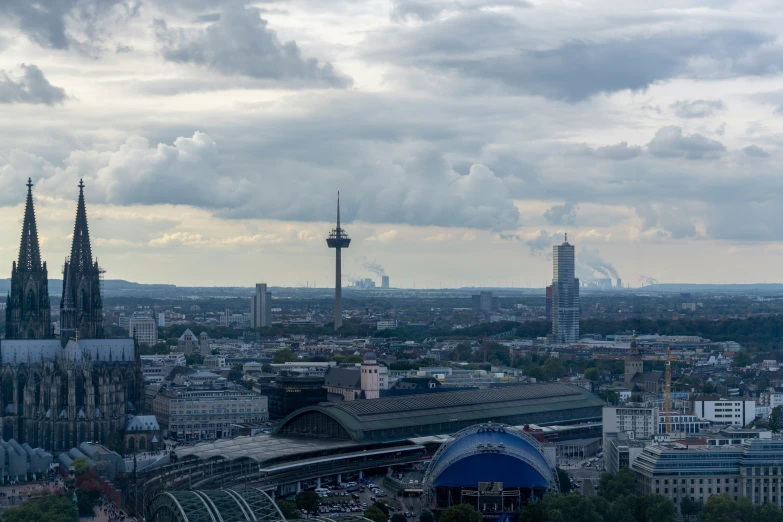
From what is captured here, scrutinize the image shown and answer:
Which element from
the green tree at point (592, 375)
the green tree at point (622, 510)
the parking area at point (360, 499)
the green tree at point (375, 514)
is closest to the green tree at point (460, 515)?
the green tree at point (375, 514)

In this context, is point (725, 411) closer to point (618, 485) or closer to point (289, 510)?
point (618, 485)

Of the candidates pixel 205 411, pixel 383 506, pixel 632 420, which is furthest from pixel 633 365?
pixel 383 506

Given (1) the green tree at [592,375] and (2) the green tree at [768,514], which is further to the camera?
(1) the green tree at [592,375]

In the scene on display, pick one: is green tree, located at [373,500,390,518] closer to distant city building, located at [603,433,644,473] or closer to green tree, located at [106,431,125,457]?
distant city building, located at [603,433,644,473]

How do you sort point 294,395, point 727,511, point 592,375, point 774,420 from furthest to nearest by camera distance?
1. point 592,375
2. point 294,395
3. point 774,420
4. point 727,511

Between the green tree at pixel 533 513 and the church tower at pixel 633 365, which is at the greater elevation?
the church tower at pixel 633 365

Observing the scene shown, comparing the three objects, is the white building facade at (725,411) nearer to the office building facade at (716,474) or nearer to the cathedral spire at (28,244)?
the office building facade at (716,474)
